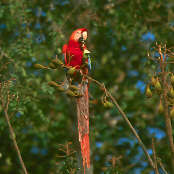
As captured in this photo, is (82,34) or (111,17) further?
(111,17)

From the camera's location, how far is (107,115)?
20.9 feet

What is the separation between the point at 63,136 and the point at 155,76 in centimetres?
380

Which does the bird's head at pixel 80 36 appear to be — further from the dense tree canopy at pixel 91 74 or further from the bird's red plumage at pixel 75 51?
the dense tree canopy at pixel 91 74

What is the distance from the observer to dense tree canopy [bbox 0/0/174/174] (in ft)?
12.4

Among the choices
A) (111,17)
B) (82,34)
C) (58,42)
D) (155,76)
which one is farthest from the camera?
(111,17)

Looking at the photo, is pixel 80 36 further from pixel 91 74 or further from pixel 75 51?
pixel 91 74

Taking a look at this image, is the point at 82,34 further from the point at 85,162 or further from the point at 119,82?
the point at 119,82

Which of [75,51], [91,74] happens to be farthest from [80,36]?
[91,74]

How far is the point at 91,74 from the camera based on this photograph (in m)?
3.19

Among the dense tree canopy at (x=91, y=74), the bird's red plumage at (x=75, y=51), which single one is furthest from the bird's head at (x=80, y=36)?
the dense tree canopy at (x=91, y=74)

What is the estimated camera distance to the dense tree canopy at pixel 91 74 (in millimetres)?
3789

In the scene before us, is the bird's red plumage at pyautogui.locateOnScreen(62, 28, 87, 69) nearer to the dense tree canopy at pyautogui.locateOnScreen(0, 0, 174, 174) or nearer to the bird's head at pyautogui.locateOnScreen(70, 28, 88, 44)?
the bird's head at pyautogui.locateOnScreen(70, 28, 88, 44)

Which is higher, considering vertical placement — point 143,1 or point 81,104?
point 143,1

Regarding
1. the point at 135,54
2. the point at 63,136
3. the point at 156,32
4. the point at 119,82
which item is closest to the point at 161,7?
the point at 156,32
